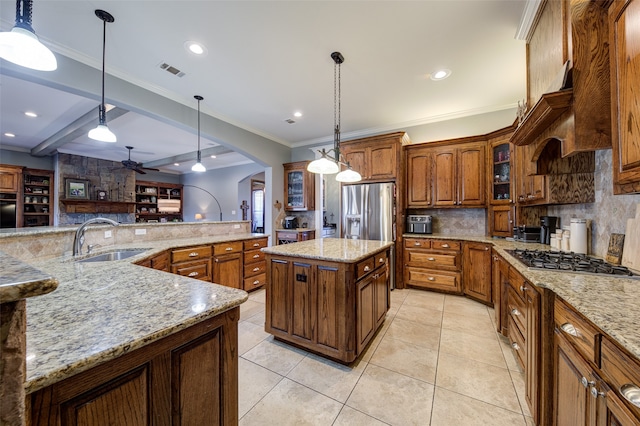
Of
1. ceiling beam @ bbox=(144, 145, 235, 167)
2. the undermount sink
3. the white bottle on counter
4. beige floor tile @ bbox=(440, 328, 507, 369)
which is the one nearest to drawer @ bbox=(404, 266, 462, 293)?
beige floor tile @ bbox=(440, 328, 507, 369)

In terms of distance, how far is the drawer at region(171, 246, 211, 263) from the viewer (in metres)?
2.74

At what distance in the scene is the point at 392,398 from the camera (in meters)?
1.61

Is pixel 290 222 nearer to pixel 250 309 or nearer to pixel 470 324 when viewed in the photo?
pixel 250 309

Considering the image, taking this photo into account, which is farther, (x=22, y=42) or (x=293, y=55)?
(x=293, y=55)

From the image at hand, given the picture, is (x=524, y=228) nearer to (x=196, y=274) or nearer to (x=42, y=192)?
(x=196, y=274)

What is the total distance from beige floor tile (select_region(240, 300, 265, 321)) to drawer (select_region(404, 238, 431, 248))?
2320 millimetres

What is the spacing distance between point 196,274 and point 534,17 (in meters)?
4.02

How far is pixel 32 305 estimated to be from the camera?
0.85 meters

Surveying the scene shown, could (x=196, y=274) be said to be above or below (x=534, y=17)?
below

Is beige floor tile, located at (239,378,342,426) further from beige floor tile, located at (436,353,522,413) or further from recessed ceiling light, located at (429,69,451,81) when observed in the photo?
recessed ceiling light, located at (429,69,451,81)

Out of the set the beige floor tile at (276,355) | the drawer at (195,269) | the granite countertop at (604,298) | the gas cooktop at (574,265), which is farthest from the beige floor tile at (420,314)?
the drawer at (195,269)

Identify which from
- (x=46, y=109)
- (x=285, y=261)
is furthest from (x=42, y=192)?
(x=285, y=261)

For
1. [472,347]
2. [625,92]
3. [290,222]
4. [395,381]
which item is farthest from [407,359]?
[290,222]

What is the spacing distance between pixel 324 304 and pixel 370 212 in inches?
86.3
